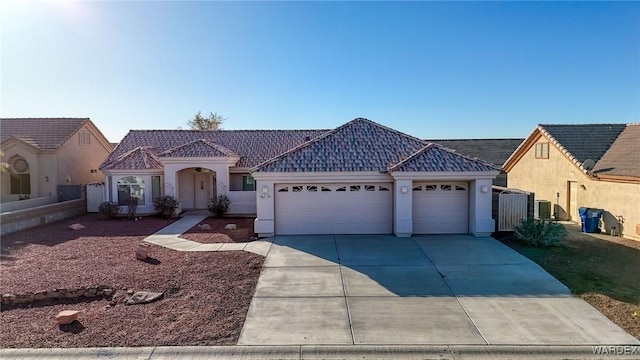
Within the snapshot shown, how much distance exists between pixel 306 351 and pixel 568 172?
62.0ft

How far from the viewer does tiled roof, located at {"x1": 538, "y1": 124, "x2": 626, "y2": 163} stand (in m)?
19.0

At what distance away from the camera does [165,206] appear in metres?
19.2

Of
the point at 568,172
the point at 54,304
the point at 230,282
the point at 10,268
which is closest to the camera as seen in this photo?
the point at 54,304

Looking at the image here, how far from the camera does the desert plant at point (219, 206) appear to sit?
19.2 meters

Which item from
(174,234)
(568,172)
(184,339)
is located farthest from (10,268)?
(568,172)

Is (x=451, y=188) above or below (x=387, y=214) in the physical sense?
above

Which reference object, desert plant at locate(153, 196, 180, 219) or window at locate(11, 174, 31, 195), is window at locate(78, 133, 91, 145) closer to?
window at locate(11, 174, 31, 195)

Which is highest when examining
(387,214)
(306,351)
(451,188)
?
(451,188)

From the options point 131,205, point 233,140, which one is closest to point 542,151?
point 233,140

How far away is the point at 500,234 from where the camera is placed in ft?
48.5

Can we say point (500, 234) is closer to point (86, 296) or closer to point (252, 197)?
point (252, 197)

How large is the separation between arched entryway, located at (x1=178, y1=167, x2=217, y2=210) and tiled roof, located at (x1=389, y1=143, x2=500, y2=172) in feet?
38.8

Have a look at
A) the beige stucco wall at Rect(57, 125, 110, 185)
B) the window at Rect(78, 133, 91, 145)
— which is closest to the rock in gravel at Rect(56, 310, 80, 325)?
the beige stucco wall at Rect(57, 125, 110, 185)

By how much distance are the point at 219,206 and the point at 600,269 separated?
1577 centimetres
